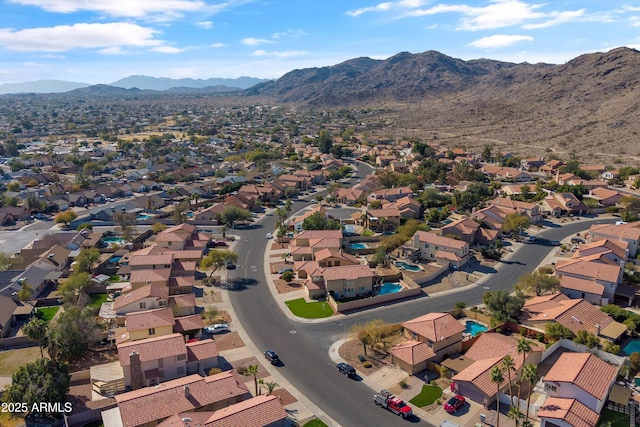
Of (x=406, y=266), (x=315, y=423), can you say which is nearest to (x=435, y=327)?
(x=315, y=423)

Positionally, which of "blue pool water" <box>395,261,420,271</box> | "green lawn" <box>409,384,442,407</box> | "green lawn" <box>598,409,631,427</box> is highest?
"blue pool water" <box>395,261,420,271</box>

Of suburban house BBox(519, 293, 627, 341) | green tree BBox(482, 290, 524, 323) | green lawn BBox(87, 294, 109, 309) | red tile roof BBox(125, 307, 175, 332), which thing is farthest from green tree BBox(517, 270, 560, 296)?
green lawn BBox(87, 294, 109, 309)

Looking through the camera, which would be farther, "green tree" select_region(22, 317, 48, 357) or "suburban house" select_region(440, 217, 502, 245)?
"suburban house" select_region(440, 217, 502, 245)

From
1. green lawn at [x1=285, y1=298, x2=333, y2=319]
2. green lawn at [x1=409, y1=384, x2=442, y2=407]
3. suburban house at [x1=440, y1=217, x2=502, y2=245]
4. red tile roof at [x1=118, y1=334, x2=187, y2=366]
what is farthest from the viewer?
suburban house at [x1=440, y1=217, x2=502, y2=245]

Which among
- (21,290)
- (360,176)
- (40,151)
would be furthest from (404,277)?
(40,151)

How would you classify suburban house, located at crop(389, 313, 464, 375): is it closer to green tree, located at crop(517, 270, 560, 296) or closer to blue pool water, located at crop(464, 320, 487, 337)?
blue pool water, located at crop(464, 320, 487, 337)

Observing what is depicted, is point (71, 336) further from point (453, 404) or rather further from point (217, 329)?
point (453, 404)

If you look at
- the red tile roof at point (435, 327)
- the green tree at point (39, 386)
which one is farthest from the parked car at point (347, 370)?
the green tree at point (39, 386)

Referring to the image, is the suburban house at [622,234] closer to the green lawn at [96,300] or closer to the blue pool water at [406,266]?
the blue pool water at [406,266]
